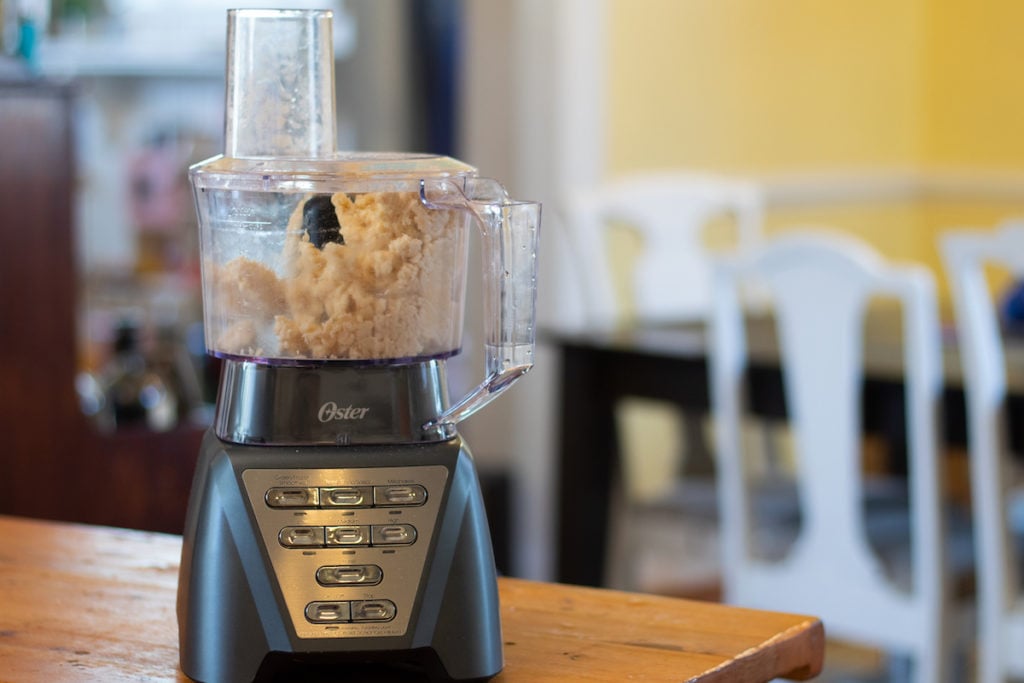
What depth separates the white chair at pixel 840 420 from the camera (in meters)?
1.99

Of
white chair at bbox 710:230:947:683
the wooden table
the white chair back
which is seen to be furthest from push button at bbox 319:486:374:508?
the white chair back

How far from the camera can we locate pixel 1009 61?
4059 millimetres

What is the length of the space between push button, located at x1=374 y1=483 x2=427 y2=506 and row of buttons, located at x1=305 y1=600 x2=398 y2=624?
0.05 m

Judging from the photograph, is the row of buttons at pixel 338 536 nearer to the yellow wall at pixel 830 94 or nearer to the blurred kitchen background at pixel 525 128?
the blurred kitchen background at pixel 525 128

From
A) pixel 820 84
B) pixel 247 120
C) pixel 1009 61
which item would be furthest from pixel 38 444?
pixel 1009 61

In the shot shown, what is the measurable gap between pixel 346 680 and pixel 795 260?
4.59 ft

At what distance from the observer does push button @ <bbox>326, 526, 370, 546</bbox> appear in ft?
2.50

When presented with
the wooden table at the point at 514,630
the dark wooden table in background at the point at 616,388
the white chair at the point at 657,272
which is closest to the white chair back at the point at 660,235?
the white chair at the point at 657,272

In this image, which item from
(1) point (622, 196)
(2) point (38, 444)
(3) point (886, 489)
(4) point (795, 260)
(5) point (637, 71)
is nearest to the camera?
(4) point (795, 260)

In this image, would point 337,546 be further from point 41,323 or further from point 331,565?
point 41,323

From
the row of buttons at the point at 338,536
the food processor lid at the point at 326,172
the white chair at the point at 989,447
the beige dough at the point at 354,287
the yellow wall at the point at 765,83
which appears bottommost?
the white chair at the point at 989,447

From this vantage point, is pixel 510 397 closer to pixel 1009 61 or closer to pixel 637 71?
pixel 637 71

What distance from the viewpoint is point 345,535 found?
76cm

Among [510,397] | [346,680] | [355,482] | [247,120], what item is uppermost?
[247,120]
